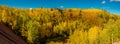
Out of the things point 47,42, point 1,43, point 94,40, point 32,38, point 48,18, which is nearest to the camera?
point 1,43

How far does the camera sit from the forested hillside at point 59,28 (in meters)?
40.7

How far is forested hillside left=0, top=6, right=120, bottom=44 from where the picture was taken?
40656 millimetres

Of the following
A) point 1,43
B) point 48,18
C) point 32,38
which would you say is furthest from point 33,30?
point 1,43

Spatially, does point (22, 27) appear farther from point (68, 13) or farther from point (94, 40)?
point (68, 13)

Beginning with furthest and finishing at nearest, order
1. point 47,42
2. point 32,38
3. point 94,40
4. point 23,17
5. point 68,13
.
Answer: point 68,13
point 23,17
point 47,42
point 32,38
point 94,40

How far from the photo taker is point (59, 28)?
57.1m

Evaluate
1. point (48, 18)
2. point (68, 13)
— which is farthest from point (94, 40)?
point (68, 13)

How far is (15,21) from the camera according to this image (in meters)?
52.1

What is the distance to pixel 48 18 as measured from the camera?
209 feet

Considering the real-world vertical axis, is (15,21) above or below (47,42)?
above

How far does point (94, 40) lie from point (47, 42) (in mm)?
9212

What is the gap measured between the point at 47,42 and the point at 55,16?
19949 mm

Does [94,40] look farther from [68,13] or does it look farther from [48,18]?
[68,13]

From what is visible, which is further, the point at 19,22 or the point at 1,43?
the point at 19,22
